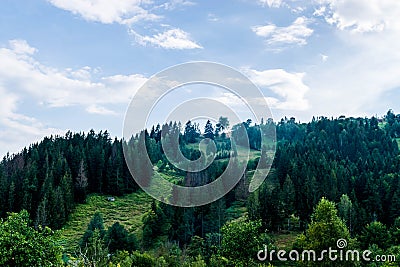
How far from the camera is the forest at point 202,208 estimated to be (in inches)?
1198

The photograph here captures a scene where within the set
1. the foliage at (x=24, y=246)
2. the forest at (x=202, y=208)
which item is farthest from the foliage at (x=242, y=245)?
the foliage at (x=24, y=246)

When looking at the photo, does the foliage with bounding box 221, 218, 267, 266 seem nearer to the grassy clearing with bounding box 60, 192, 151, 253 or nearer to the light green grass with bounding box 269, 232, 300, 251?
the light green grass with bounding box 269, 232, 300, 251

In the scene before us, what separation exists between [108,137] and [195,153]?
3009 cm

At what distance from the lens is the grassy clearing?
217 feet

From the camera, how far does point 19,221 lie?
733 inches

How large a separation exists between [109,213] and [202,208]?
22429 millimetres

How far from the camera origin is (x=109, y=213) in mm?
78750

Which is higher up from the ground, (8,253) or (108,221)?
(8,253)

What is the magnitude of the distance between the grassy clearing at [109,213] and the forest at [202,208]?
1.04 metres

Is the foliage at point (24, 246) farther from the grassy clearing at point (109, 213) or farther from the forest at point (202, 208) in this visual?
the grassy clearing at point (109, 213)

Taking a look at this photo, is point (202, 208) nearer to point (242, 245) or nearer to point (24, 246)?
point (242, 245)

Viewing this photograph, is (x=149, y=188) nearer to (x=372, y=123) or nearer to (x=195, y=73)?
(x=195, y=73)

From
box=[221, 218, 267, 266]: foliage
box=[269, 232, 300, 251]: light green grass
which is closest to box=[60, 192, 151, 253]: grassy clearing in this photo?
box=[269, 232, 300, 251]: light green grass

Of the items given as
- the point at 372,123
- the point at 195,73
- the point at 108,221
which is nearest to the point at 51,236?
the point at 195,73
